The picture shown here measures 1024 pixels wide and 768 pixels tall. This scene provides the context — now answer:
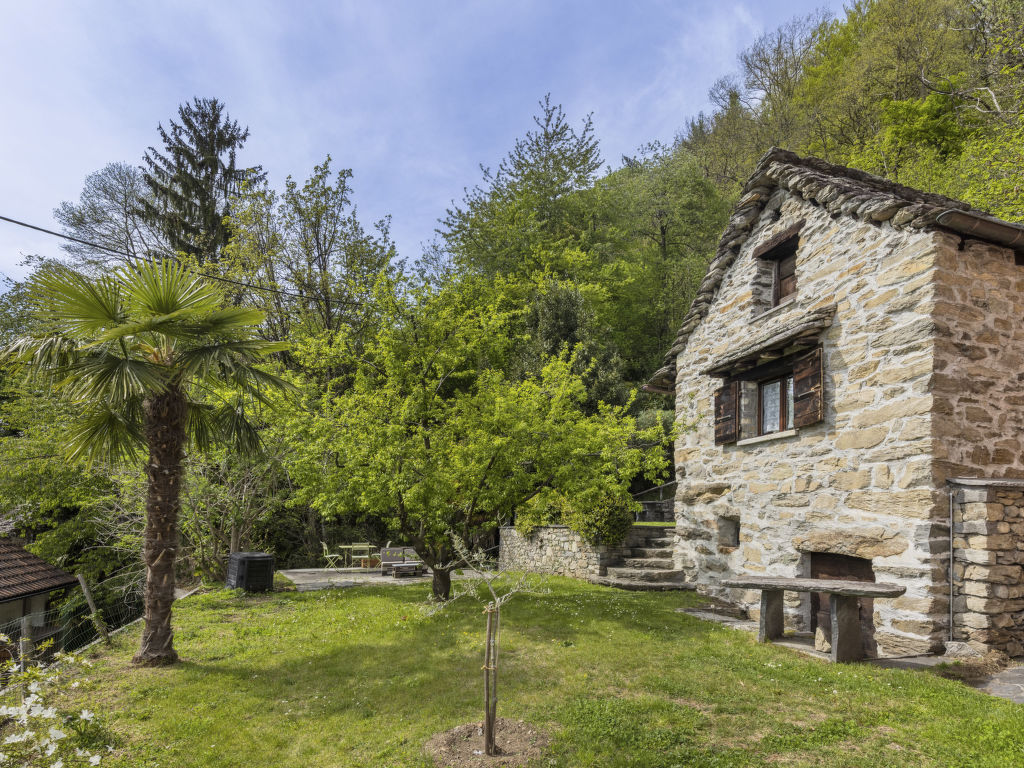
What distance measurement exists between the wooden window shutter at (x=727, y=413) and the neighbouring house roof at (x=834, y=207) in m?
1.88

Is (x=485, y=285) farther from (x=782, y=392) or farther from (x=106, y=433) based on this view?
(x=106, y=433)

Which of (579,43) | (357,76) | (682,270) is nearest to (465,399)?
(357,76)

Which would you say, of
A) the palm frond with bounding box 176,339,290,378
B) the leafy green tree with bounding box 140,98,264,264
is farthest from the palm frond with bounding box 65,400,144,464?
the leafy green tree with bounding box 140,98,264,264

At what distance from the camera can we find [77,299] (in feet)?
19.4

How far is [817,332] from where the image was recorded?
7.86 m

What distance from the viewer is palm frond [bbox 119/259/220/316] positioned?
6.15 metres

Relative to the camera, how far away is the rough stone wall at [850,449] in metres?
6.31

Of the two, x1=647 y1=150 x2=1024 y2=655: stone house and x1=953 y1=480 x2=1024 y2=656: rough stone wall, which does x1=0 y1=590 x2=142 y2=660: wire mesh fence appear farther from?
x1=953 y1=480 x2=1024 y2=656: rough stone wall

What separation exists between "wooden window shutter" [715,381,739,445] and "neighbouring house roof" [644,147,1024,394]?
1.88 m

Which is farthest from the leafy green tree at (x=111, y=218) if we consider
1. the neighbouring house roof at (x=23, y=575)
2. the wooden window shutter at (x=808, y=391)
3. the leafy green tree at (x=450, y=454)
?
the wooden window shutter at (x=808, y=391)

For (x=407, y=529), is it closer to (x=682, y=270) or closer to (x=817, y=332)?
(x=817, y=332)

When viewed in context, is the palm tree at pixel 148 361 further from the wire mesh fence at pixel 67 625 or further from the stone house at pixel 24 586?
the stone house at pixel 24 586

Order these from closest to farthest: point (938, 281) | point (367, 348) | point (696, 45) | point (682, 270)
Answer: point (938, 281), point (367, 348), point (696, 45), point (682, 270)

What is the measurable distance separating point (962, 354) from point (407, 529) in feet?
26.7
